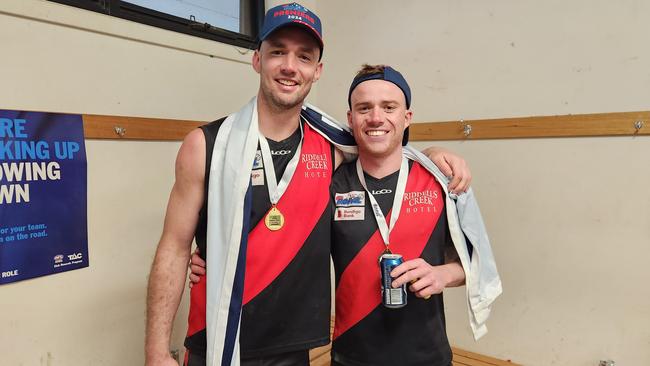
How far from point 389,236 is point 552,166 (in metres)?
1.34

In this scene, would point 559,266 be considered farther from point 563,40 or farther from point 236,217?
point 236,217

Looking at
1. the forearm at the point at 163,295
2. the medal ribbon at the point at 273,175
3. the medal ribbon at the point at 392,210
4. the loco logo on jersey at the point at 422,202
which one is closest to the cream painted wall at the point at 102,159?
the forearm at the point at 163,295

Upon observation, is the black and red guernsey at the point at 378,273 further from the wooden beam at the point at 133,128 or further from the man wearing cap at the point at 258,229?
the wooden beam at the point at 133,128

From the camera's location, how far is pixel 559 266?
Result: 6.95 ft

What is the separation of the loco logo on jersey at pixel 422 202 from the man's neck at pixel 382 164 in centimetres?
10

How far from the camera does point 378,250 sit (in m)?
1.28

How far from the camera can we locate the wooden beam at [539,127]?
1.91m

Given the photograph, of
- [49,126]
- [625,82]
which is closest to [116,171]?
[49,126]

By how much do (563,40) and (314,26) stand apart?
150 centimetres

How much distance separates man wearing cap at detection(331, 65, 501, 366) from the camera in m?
1.27

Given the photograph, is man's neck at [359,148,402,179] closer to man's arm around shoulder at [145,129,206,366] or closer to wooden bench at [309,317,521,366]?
man's arm around shoulder at [145,129,206,366]

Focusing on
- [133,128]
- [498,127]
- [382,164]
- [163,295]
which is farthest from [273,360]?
[498,127]

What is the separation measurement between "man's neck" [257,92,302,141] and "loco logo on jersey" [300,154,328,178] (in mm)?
109

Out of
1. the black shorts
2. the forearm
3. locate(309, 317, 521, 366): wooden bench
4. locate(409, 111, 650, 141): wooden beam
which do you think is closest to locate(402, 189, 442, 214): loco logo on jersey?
the black shorts
